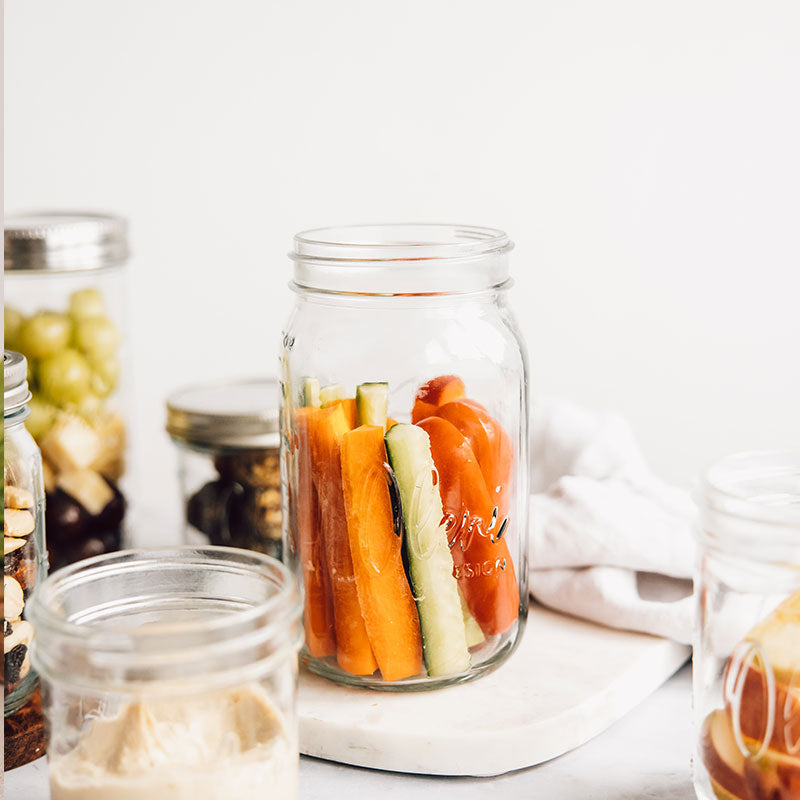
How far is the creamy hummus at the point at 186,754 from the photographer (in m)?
0.68

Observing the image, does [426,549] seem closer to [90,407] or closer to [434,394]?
[434,394]

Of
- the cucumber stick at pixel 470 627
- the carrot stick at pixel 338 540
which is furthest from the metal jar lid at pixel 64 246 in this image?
the cucumber stick at pixel 470 627

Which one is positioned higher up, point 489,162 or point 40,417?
point 489,162

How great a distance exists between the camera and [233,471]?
1.21 meters

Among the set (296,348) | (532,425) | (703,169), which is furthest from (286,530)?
(703,169)

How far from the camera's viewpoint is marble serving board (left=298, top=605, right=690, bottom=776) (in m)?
0.87

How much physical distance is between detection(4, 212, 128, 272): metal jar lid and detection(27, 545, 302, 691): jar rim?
1.64 feet

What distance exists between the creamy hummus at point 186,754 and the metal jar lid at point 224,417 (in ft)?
1.59

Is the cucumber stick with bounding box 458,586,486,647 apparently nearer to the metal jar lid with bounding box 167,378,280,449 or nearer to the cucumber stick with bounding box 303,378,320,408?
the cucumber stick with bounding box 303,378,320,408

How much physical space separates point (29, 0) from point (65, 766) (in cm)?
126

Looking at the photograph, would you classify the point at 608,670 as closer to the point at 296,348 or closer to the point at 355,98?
the point at 296,348

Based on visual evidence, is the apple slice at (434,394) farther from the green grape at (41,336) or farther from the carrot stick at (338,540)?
the green grape at (41,336)

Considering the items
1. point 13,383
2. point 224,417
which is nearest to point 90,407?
point 224,417

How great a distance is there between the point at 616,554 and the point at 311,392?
335mm
